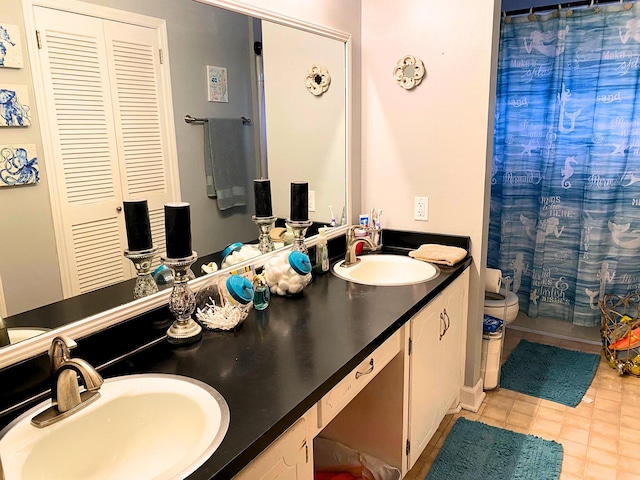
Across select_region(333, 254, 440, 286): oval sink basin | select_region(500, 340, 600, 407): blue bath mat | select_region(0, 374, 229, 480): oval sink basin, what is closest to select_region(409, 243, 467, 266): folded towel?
select_region(333, 254, 440, 286): oval sink basin

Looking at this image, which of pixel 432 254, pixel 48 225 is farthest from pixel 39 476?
pixel 432 254

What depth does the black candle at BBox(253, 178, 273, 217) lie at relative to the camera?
193 centimetres

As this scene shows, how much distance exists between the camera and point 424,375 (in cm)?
194

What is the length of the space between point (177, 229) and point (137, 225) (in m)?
0.13

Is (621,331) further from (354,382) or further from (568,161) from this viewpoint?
(354,382)

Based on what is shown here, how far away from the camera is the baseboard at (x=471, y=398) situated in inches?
99.7

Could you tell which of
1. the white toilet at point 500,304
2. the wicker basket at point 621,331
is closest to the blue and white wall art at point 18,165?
the white toilet at point 500,304

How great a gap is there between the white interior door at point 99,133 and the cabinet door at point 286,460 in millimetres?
677

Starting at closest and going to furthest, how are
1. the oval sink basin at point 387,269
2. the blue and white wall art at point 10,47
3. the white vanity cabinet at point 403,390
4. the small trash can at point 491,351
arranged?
1. the blue and white wall art at point 10,47
2. the white vanity cabinet at point 403,390
3. the oval sink basin at point 387,269
4. the small trash can at point 491,351

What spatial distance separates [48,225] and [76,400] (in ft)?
1.52

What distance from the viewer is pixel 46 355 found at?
1175 millimetres

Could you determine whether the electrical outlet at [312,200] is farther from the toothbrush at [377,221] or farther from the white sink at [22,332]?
the white sink at [22,332]

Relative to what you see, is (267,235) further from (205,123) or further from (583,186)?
(583,186)

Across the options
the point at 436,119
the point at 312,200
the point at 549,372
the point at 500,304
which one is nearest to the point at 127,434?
the point at 312,200
